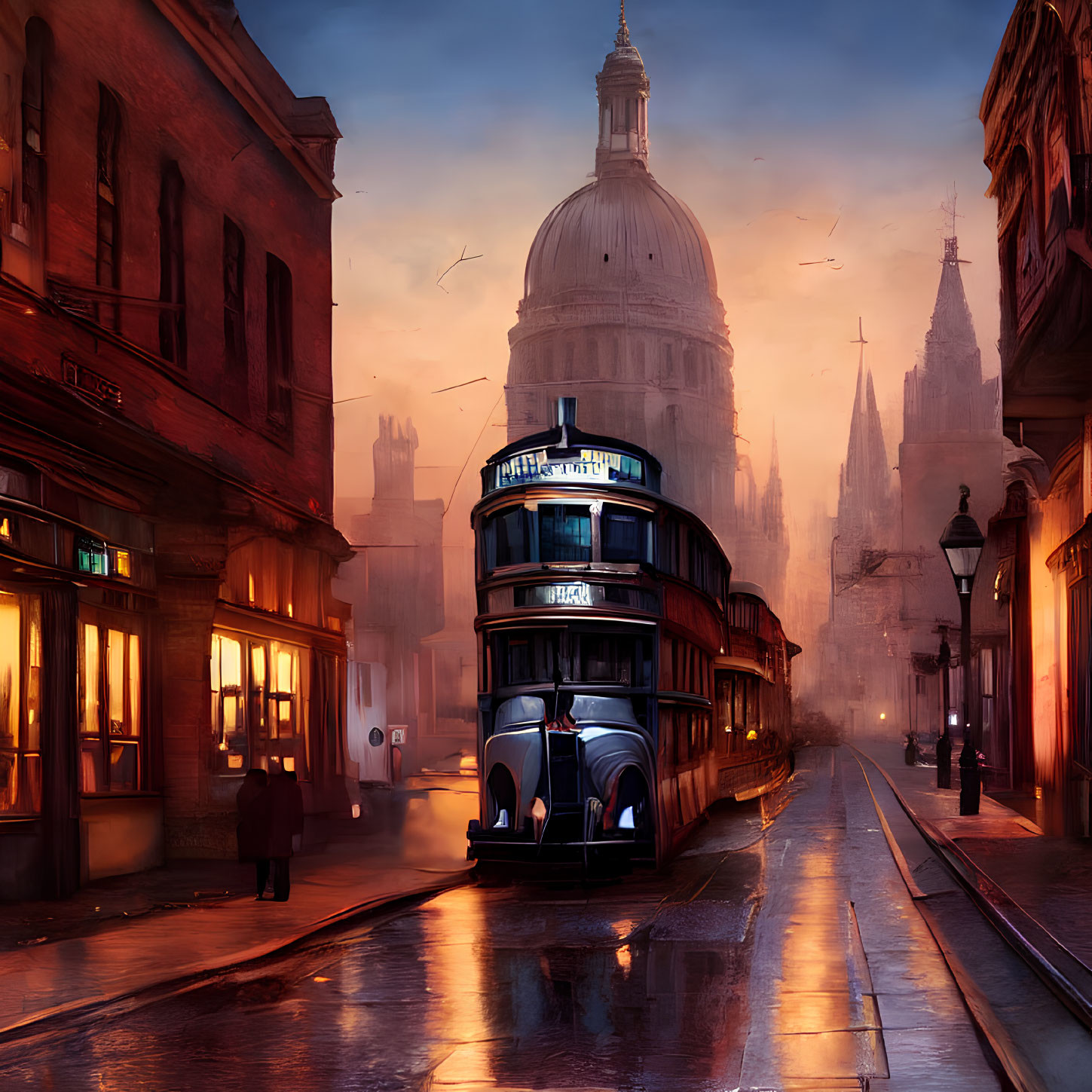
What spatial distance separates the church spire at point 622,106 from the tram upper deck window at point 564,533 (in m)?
119

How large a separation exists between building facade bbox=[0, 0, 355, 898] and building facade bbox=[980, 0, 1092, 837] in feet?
38.4

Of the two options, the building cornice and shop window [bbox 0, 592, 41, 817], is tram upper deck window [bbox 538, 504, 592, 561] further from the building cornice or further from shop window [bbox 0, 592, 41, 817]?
the building cornice

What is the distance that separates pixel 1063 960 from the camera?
426 inches

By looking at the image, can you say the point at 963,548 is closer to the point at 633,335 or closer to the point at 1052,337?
the point at 1052,337

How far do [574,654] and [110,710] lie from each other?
6194 millimetres

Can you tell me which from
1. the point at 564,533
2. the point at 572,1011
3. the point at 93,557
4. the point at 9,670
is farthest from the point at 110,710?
the point at 572,1011

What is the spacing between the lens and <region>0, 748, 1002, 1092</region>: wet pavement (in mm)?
7992

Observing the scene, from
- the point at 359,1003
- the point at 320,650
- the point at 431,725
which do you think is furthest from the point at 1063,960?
the point at 431,725

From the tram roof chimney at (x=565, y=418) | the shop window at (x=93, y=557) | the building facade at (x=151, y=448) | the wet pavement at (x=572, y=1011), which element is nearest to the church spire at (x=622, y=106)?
the building facade at (x=151, y=448)

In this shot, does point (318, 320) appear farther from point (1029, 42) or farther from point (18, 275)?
point (1029, 42)

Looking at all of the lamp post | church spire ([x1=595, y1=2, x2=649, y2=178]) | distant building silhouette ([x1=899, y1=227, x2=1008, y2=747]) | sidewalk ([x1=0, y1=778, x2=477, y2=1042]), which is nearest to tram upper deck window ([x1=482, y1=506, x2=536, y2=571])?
sidewalk ([x1=0, y1=778, x2=477, y2=1042])

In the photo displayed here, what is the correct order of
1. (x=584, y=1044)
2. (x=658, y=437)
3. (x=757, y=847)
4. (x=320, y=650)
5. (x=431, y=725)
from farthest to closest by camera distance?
(x=658, y=437) < (x=431, y=725) < (x=320, y=650) < (x=757, y=847) < (x=584, y=1044)

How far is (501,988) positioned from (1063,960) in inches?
169

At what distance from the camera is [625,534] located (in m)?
19.1
